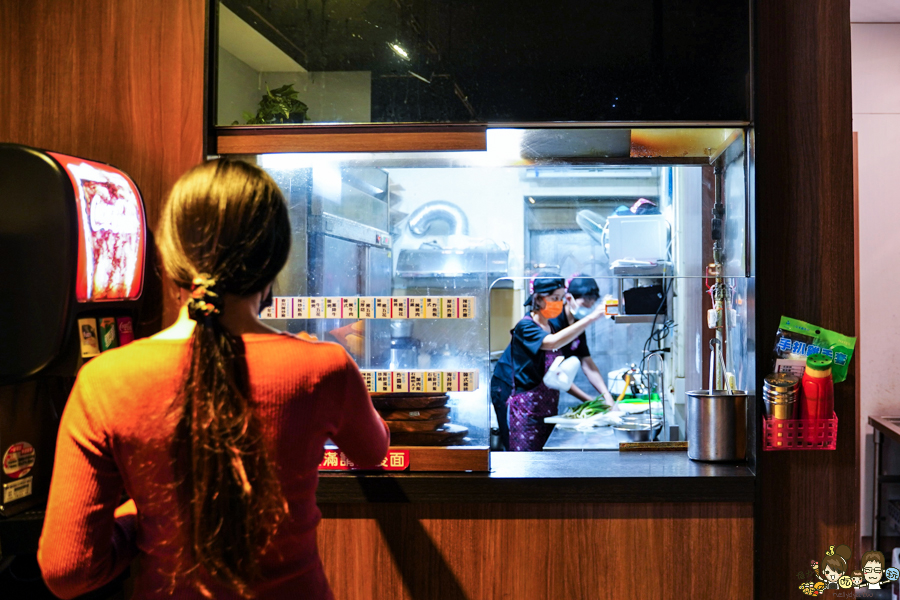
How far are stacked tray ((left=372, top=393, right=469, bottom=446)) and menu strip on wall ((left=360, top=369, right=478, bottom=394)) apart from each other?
0.9 inches

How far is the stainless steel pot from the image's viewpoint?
2.14 metres

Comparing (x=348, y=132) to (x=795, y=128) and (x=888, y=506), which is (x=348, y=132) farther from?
(x=888, y=506)

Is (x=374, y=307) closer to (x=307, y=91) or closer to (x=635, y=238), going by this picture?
(x=307, y=91)

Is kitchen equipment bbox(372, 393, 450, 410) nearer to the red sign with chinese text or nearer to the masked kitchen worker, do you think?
the red sign with chinese text

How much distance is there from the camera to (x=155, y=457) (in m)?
0.98

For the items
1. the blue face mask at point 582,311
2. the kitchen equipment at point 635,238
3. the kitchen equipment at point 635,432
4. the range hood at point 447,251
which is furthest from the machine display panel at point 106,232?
the blue face mask at point 582,311

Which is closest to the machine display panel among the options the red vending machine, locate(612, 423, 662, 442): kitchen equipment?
the red vending machine

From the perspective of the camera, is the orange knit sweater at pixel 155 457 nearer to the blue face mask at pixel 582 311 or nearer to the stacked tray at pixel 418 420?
the stacked tray at pixel 418 420

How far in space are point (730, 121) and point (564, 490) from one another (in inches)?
50.7

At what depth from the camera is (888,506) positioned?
12.0ft

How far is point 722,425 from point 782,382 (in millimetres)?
239

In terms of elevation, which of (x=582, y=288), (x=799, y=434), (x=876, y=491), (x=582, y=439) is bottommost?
(x=876, y=491)

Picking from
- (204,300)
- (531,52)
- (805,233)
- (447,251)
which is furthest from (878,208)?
(204,300)

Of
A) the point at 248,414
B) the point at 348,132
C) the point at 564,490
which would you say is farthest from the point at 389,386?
the point at 248,414
